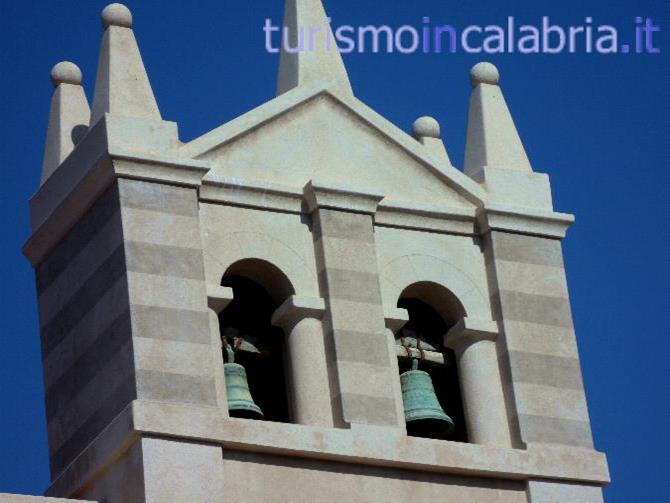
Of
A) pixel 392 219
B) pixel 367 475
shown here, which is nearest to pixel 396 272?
pixel 392 219

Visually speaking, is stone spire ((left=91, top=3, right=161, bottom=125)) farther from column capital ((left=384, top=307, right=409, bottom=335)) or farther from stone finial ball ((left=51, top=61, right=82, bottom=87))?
column capital ((left=384, top=307, right=409, bottom=335))

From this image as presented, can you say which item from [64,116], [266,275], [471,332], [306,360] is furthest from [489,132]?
[64,116]

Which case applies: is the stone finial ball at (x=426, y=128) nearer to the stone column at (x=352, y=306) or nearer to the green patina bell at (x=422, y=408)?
the stone column at (x=352, y=306)

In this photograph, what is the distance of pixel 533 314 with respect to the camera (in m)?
40.4

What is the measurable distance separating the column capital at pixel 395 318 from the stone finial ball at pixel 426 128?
4415mm

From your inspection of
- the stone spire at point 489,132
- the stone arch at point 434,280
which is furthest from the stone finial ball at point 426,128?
the stone arch at point 434,280

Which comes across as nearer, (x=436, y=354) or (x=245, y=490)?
(x=245, y=490)

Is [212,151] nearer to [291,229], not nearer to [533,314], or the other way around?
[291,229]

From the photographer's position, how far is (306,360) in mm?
38750

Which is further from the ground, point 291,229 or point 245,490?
point 291,229

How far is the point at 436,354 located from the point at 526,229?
2.04 meters

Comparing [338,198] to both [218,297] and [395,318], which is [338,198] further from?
[218,297]

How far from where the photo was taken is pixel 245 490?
37219 millimetres

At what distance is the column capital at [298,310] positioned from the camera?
128 ft
